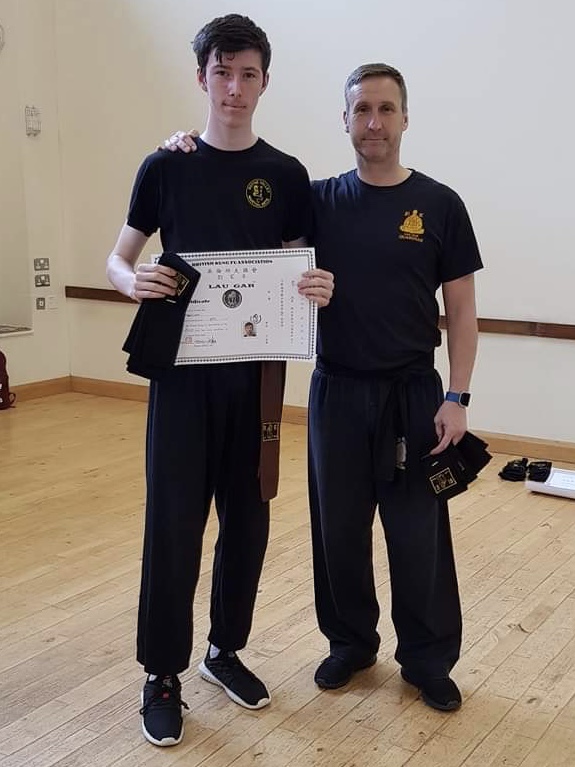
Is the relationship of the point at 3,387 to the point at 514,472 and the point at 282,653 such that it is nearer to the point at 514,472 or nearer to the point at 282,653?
the point at 514,472

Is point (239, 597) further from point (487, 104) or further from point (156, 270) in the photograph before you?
point (487, 104)

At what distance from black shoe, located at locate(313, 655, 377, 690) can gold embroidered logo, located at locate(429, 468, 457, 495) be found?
56 centimetres

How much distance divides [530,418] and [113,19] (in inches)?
137

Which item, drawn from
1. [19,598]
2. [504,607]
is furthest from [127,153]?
[504,607]

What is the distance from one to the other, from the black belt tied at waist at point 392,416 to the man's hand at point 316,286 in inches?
9.5

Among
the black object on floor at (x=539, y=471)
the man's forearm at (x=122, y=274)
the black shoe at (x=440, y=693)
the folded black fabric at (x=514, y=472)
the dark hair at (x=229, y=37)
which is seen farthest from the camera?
the folded black fabric at (x=514, y=472)

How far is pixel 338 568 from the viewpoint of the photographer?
2395 millimetres

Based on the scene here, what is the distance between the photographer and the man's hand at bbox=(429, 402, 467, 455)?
2.26 m

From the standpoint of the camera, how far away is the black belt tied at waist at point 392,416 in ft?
7.41

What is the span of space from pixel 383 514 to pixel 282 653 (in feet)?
1.87

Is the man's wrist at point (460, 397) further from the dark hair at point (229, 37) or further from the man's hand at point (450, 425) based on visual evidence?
the dark hair at point (229, 37)

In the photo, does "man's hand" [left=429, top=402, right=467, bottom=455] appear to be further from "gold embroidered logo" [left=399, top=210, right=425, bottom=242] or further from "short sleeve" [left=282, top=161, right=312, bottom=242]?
"short sleeve" [left=282, top=161, right=312, bottom=242]

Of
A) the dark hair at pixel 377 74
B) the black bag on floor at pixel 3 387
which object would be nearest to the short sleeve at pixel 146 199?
the dark hair at pixel 377 74

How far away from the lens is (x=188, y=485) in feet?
7.00
